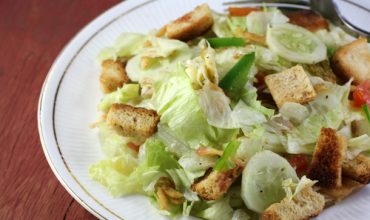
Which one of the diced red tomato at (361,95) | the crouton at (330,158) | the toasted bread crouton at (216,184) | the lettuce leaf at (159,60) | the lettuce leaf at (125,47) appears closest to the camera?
the toasted bread crouton at (216,184)

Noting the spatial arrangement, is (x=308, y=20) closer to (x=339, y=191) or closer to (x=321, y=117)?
(x=321, y=117)

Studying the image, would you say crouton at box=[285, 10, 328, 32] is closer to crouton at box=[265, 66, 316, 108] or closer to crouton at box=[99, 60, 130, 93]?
crouton at box=[265, 66, 316, 108]

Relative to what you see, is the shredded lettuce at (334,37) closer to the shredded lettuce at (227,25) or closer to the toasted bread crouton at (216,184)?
the shredded lettuce at (227,25)

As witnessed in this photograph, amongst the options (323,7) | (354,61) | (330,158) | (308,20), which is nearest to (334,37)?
(308,20)

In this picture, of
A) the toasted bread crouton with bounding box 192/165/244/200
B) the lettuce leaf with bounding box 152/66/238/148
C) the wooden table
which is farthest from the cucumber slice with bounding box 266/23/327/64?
the wooden table

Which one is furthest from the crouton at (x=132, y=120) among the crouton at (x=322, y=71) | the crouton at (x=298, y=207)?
the crouton at (x=322, y=71)

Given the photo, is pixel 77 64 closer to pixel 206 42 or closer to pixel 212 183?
pixel 206 42

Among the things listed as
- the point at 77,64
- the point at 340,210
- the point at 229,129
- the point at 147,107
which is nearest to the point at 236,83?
the point at 229,129
